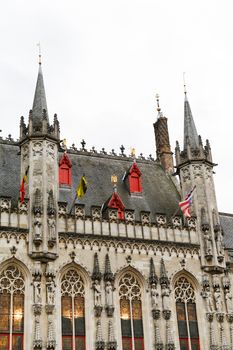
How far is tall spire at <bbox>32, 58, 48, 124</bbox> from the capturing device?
29.5 m

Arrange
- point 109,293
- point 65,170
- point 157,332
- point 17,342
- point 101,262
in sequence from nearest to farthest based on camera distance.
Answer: point 17,342 < point 109,293 < point 157,332 < point 101,262 < point 65,170

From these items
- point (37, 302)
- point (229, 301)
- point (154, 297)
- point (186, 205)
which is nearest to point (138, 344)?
point (154, 297)

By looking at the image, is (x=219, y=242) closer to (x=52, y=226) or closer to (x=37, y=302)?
(x=52, y=226)

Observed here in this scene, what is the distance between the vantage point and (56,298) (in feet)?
84.3

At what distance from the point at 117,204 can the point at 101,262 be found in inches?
156

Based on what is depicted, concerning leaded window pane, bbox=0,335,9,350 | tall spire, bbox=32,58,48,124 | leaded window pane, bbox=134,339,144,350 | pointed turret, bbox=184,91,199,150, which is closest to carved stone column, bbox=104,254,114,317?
leaded window pane, bbox=134,339,144,350

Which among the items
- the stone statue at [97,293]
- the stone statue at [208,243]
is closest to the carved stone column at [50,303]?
the stone statue at [97,293]

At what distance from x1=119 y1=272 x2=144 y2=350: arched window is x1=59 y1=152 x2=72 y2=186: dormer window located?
22.5 ft

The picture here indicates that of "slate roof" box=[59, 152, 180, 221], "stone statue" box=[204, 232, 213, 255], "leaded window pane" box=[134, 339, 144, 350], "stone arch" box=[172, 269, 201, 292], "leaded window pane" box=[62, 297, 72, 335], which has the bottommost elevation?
"leaded window pane" box=[134, 339, 144, 350]

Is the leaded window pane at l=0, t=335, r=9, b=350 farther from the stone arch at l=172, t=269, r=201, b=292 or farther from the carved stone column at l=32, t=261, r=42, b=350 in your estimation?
the stone arch at l=172, t=269, r=201, b=292

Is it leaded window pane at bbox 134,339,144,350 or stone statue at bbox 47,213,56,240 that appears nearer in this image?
stone statue at bbox 47,213,56,240

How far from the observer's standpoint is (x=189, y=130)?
33.8m

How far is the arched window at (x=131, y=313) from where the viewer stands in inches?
1045

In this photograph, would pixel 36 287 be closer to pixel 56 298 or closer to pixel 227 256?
pixel 56 298
